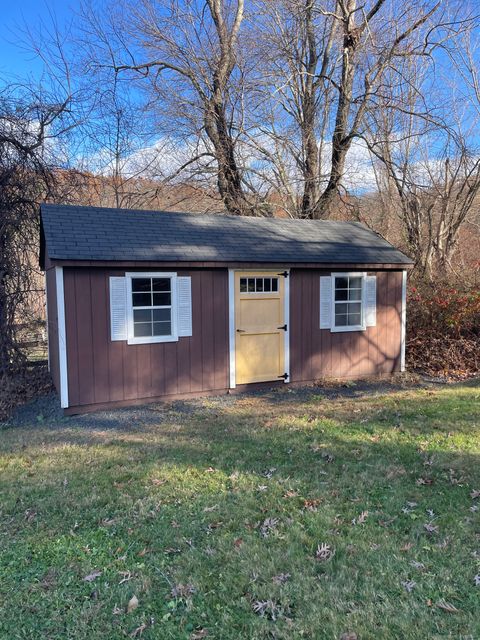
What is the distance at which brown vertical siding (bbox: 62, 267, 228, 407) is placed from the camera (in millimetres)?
7156

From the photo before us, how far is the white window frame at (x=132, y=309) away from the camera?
7.49 meters

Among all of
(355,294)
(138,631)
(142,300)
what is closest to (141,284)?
(142,300)

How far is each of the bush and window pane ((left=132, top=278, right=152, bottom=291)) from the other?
6.60m

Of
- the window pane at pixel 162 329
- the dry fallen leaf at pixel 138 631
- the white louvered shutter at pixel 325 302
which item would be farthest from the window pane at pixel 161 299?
the dry fallen leaf at pixel 138 631

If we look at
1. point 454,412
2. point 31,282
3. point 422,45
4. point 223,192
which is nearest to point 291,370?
point 454,412

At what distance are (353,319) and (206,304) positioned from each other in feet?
11.0

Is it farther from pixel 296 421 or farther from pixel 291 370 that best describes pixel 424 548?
pixel 291 370

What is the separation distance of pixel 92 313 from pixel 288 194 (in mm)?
11902

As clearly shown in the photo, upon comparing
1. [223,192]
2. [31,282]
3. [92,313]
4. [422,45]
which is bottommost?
[92,313]

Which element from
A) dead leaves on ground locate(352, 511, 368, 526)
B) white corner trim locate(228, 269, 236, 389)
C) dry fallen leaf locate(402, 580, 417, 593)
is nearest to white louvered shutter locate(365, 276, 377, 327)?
white corner trim locate(228, 269, 236, 389)

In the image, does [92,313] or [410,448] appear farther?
[92,313]

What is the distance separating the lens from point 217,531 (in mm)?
3514

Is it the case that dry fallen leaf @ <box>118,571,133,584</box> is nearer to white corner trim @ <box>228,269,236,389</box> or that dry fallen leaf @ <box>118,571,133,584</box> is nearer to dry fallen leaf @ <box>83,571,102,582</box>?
A: dry fallen leaf @ <box>83,571,102,582</box>

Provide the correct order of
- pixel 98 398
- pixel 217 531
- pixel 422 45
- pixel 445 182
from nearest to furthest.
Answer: pixel 217 531 < pixel 98 398 < pixel 422 45 < pixel 445 182
